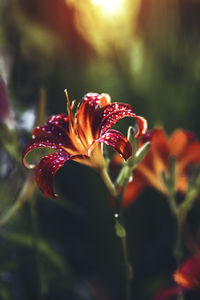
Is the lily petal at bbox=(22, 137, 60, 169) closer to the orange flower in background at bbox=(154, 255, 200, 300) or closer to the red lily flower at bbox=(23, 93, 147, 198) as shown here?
the red lily flower at bbox=(23, 93, 147, 198)

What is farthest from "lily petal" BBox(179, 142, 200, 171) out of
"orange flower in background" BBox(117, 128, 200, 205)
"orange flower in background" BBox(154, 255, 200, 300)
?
"orange flower in background" BBox(154, 255, 200, 300)

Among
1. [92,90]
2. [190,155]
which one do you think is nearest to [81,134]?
[190,155]

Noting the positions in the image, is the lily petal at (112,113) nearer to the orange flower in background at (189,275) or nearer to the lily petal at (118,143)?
the lily petal at (118,143)

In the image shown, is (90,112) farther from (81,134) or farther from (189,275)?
Result: (189,275)

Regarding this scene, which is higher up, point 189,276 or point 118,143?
point 118,143

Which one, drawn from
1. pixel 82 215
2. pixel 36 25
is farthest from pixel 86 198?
pixel 36 25

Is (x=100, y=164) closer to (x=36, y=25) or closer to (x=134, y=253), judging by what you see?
(x=134, y=253)
